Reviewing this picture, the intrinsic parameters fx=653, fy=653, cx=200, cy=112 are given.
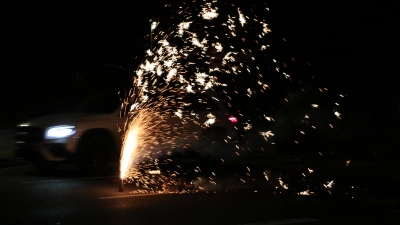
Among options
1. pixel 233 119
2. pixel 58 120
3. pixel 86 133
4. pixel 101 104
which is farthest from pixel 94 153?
pixel 233 119

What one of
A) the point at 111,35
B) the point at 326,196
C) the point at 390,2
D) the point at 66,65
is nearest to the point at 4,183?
the point at 326,196

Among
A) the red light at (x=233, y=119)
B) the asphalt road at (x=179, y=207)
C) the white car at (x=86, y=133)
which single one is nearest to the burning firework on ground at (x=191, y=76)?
the red light at (x=233, y=119)

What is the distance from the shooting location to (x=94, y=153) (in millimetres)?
14508

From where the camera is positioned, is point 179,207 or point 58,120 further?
point 58,120

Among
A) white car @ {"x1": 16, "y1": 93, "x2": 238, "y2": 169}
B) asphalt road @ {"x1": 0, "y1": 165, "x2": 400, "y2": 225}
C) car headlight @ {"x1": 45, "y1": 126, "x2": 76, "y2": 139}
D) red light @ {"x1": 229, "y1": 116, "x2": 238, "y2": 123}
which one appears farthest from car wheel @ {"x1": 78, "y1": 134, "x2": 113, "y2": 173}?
red light @ {"x1": 229, "y1": 116, "x2": 238, "y2": 123}

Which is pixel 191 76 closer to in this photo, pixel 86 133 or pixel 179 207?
pixel 86 133

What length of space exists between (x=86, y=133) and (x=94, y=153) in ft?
1.74

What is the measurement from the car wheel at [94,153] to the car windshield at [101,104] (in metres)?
0.75

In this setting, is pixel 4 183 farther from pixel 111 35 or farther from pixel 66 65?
pixel 66 65

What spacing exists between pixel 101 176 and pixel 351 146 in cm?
948

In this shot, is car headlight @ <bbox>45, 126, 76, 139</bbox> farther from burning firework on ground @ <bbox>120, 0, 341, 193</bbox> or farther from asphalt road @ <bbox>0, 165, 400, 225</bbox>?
asphalt road @ <bbox>0, 165, 400, 225</bbox>

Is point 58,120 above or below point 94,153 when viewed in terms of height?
above

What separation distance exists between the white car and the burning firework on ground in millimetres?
144

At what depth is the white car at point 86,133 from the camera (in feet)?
46.1
